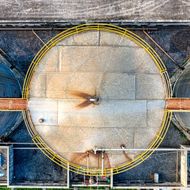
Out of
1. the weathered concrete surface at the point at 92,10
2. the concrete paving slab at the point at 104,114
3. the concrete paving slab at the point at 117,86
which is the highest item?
the weathered concrete surface at the point at 92,10

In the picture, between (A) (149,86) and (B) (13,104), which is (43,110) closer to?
(B) (13,104)

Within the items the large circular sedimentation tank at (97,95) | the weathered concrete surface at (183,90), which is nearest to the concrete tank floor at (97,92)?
the large circular sedimentation tank at (97,95)

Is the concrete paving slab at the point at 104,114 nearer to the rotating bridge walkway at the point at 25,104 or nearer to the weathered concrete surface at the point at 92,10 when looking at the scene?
the rotating bridge walkway at the point at 25,104

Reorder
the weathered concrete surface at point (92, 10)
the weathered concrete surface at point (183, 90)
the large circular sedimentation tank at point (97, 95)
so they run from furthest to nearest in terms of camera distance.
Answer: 1. the weathered concrete surface at point (183, 90)
2. the weathered concrete surface at point (92, 10)
3. the large circular sedimentation tank at point (97, 95)

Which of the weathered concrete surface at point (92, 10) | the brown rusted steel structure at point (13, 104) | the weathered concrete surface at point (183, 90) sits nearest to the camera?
the brown rusted steel structure at point (13, 104)

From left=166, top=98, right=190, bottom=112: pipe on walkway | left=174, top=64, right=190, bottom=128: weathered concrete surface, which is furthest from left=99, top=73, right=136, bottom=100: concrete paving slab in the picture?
left=174, top=64, right=190, bottom=128: weathered concrete surface

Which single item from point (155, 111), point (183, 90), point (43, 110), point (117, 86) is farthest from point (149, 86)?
point (43, 110)

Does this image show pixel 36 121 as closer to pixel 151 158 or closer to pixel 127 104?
pixel 127 104

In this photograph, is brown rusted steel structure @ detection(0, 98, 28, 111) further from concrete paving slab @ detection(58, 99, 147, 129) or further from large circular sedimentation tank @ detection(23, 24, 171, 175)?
concrete paving slab @ detection(58, 99, 147, 129)
